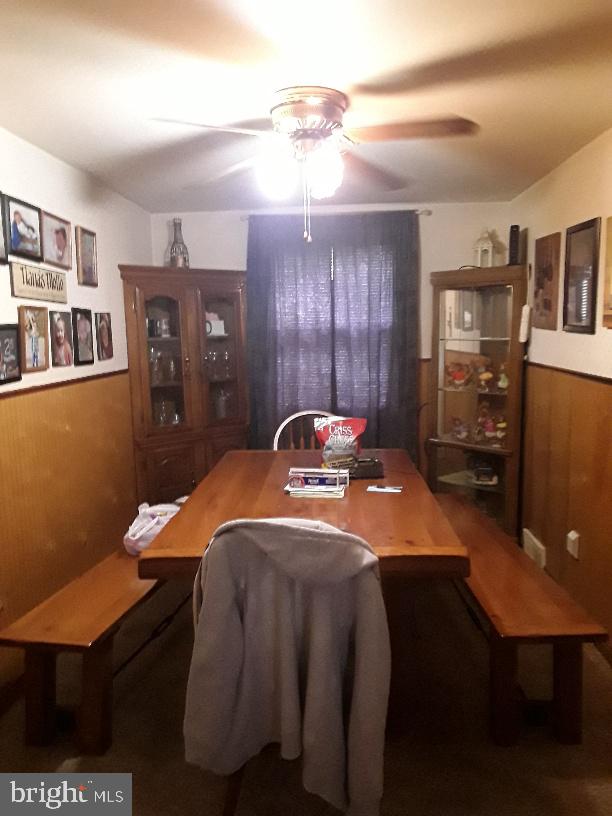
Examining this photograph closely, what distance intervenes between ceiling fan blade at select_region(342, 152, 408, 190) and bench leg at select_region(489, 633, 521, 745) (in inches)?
84.0

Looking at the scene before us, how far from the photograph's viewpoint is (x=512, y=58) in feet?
5.88

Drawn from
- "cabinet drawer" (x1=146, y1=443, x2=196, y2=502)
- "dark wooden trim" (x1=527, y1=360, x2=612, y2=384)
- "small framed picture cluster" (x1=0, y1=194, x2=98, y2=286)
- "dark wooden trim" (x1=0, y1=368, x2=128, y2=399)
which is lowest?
"cabinet drawer" (x1=146, y1=443, x2=196, y2=502)

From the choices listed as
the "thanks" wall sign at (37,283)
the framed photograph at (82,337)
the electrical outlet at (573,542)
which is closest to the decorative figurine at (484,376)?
the electrical outlet at (573,542)

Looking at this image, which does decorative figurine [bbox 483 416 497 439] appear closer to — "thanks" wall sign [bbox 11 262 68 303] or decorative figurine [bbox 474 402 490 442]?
decorative figurine [bbox 474 402 490 442]

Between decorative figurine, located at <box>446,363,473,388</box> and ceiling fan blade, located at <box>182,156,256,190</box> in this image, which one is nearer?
ceiling fan blade, located at <box>182,156,256,190</box>

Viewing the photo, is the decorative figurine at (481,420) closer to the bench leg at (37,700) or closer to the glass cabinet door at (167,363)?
the glass cabinet door at (167,363)

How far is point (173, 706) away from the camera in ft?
7.43

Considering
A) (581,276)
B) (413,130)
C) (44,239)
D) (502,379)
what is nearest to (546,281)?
(581,276)

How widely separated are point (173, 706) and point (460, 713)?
1.06 m

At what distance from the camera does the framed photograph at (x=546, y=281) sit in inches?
123

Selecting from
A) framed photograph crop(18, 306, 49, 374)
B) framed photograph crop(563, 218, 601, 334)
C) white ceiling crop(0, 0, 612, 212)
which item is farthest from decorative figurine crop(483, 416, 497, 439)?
framed photograph crop(18, 306, 49, 374)

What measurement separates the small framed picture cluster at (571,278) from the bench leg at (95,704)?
2354mm

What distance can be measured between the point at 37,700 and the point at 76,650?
331mm

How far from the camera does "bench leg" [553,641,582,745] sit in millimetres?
2012
